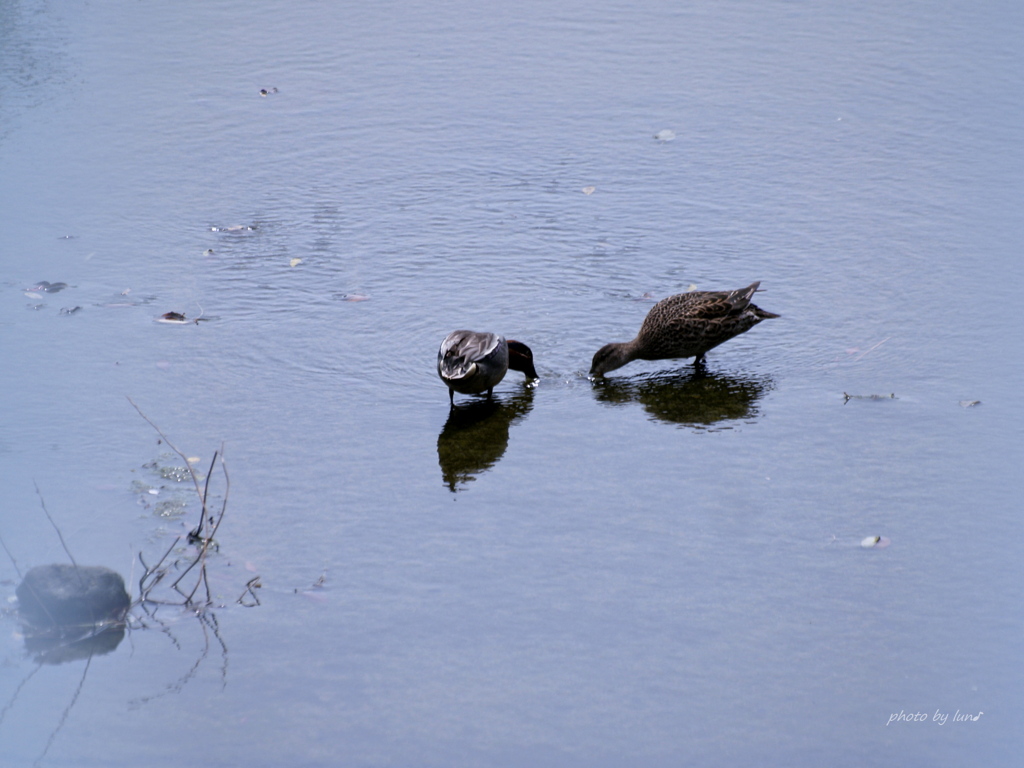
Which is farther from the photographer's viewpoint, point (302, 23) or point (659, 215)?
point (302, 23)

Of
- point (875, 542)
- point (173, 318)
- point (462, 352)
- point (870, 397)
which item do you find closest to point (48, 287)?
point (173, 318)

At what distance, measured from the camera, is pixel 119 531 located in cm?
581

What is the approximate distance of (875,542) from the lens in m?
5.90

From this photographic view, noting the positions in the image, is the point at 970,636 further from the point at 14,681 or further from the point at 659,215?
Answer: the point at 659,215

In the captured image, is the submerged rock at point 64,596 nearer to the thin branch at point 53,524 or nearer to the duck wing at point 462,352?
the thin branch at point 53,524

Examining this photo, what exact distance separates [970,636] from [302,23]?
42.3 feet

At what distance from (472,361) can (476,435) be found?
1.47 ft

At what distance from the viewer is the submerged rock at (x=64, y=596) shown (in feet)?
16.6

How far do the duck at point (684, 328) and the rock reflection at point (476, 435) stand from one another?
62 cm

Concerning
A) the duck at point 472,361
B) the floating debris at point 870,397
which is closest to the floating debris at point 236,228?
the duck at point 472,361

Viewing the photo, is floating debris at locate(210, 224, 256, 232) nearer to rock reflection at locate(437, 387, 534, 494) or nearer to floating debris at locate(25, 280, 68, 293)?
floating debris at locate(25, 280, 68, 293)

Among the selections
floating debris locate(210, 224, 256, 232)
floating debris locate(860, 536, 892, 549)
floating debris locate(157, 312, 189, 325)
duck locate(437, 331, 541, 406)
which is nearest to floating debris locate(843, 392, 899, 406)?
floating debris locate(860, 536, 892, 549)

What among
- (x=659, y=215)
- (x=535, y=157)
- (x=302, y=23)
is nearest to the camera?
(x=659, y=215)

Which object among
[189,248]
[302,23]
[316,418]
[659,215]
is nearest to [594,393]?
[316,418]
